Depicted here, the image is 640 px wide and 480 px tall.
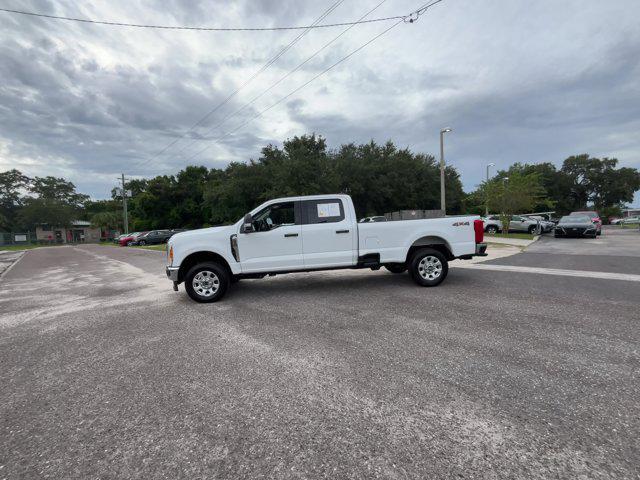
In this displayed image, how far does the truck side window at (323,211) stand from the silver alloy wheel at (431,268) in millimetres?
2070

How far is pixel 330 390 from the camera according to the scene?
2924 mm

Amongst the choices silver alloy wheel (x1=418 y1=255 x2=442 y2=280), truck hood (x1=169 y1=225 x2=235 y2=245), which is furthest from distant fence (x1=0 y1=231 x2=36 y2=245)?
silver alloy wheel (x1=418 y1=255 x2=442 y2=280)

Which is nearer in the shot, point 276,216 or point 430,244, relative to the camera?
point 276,216

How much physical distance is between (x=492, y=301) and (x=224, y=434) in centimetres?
511

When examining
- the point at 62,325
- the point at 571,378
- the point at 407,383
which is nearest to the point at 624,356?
the point at 571,378

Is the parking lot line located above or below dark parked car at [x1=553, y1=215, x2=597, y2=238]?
below

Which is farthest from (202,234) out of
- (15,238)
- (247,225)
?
(15,238)

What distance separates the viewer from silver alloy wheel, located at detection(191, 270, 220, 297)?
6.41 m

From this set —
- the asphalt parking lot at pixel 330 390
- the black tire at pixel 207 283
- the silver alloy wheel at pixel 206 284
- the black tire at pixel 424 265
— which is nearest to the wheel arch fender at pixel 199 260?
the black tire at pixel 207 283

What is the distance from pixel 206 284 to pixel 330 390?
14.0ft

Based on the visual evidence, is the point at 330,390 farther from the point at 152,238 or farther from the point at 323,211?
the point at 152,238

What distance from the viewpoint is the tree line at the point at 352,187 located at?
30.6 m

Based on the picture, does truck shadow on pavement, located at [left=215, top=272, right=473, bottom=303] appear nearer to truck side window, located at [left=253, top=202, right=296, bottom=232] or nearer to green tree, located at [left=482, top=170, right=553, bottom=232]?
truck side window, located at [left=253, top=202, right=296, bottom=232]

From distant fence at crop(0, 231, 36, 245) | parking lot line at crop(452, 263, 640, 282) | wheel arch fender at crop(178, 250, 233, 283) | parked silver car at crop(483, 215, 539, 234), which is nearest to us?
wheel arch fender at crop(178, 250, 233, 283)
